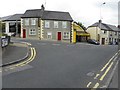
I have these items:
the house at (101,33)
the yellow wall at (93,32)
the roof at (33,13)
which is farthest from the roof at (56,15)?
the yellow wall at (93,32)

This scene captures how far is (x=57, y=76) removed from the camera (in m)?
12.7

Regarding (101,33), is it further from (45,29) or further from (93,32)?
(45,29)

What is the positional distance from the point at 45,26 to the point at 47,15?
11.3 feet

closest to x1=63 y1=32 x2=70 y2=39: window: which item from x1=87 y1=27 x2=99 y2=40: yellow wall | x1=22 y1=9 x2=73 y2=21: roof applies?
x1=22 y1=9 x2=73 y2=21: roof

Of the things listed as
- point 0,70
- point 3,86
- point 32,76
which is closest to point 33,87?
→ point 3,86

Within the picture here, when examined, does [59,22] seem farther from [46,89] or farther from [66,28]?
[46,89]

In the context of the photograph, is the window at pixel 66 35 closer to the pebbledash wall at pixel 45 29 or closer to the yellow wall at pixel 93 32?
the pebbledash wall at pixel 45 29

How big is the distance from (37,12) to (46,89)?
5690 cm

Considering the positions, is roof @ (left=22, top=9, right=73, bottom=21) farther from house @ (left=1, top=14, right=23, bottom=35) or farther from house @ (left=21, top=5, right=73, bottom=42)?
house @ (left=1, top=14, right=23, bottom=35)

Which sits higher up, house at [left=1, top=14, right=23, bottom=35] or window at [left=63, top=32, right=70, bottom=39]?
house at [left=1, top=14, right=23, bottom=35]

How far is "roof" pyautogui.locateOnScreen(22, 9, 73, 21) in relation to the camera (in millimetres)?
64438

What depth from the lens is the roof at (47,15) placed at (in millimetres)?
64438

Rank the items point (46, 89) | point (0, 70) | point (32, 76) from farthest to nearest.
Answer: point (0, 70)
point (32, 76)
point (46, 89)

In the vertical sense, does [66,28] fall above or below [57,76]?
above
